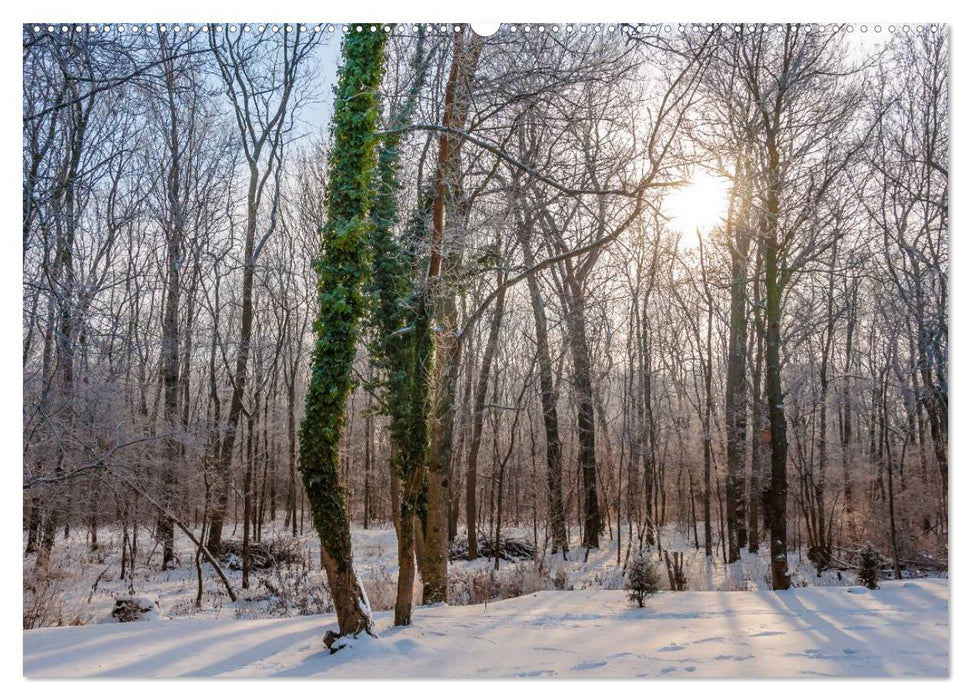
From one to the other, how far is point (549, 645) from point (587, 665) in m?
0.42

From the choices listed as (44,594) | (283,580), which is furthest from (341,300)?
(283,580)

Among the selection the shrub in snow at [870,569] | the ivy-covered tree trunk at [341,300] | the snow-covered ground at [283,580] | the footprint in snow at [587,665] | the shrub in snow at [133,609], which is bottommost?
the snow-covered ground at [283,580]

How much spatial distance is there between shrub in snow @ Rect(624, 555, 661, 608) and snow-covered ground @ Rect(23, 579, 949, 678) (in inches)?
18.2

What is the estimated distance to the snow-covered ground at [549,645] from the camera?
3.50 meters

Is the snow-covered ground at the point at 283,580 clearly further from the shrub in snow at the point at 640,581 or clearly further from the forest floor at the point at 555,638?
the shrub in snow at the point at 640,581

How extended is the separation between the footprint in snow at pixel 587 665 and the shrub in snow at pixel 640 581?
2.20m

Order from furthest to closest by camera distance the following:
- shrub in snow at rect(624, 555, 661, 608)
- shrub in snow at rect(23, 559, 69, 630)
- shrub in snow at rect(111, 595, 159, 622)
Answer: shrub in snow at rect(111, 595, 159, 622) → shrub in snow at rect(624, 555, 661, 608) → shrub in snow at rect(23, 559, 69, 630)

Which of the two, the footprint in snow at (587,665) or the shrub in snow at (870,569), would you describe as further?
the shrub in snow at (870,569)

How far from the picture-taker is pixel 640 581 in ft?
18.9

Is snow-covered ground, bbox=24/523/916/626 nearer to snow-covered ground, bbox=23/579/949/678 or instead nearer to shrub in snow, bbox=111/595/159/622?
shrub in snow, bbox=111/595/159/622

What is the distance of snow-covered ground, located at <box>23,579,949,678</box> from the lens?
3.50 metres

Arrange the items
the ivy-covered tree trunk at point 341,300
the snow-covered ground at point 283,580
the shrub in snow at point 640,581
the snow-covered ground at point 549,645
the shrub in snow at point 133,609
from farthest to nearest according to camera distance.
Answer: the snow-covered ground at point 283,580 < the shrub in snow at point 133,609 < the shrub in snow at point 640,581 < the ivy-covered tree trunk at point 341,300 < the snow-covered ground at point 549,645

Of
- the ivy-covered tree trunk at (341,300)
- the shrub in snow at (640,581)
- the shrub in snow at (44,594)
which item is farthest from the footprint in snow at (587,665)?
the shrub in snow at (44,594)

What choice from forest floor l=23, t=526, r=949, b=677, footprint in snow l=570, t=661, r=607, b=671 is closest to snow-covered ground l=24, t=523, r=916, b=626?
forest floor l=23, t=526, r=949, b=677
